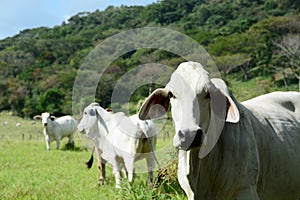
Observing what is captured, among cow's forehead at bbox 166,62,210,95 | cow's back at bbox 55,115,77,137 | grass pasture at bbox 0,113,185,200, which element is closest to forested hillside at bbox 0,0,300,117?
grass pasture at bbox 0,113,185,200

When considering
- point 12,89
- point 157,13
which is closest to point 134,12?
point 157,13

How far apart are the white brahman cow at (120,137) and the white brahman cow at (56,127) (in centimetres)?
905

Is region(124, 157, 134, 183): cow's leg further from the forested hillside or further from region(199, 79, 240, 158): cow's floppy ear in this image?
the forested hillside

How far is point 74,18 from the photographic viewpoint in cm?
12400

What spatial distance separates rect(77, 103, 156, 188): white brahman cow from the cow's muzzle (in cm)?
448

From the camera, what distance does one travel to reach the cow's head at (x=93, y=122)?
930 centimetres

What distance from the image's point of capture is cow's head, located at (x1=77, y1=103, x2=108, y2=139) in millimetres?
9297

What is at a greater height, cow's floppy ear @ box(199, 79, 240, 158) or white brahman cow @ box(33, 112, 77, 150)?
cow's floppy ear @ box(199, 79, 240, 158)

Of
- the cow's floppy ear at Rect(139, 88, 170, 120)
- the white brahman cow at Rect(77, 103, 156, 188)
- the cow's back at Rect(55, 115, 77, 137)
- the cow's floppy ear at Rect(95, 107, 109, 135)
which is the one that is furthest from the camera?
the cow's back at Rect(55, 115, 77, 137)

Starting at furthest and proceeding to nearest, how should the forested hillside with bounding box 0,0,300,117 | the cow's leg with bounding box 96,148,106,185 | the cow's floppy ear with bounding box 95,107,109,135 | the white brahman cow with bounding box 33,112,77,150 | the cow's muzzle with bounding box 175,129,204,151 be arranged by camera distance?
1. the forested hillside with bounding box 0,0,300,117
2. the white brahman cow with bounding box 33,112,77,150
3. the cow's floppy ear with bounding box 95,107,109,135
4. the cow's leg with bounding box 96,148,106,185
5. the cow's muzzle with bounding box 175,129,204,151

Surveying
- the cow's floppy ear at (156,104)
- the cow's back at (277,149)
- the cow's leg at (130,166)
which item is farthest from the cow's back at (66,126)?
the cow's floppy ear at (156,104)

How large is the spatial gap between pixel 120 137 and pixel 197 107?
5392 millimetres

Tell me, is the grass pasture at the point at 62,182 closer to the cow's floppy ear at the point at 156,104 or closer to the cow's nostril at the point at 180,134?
the cow's floppy ear at the point at 156,104

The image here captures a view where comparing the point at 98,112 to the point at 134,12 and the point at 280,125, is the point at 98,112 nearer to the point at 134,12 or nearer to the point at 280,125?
the point at 280,125
